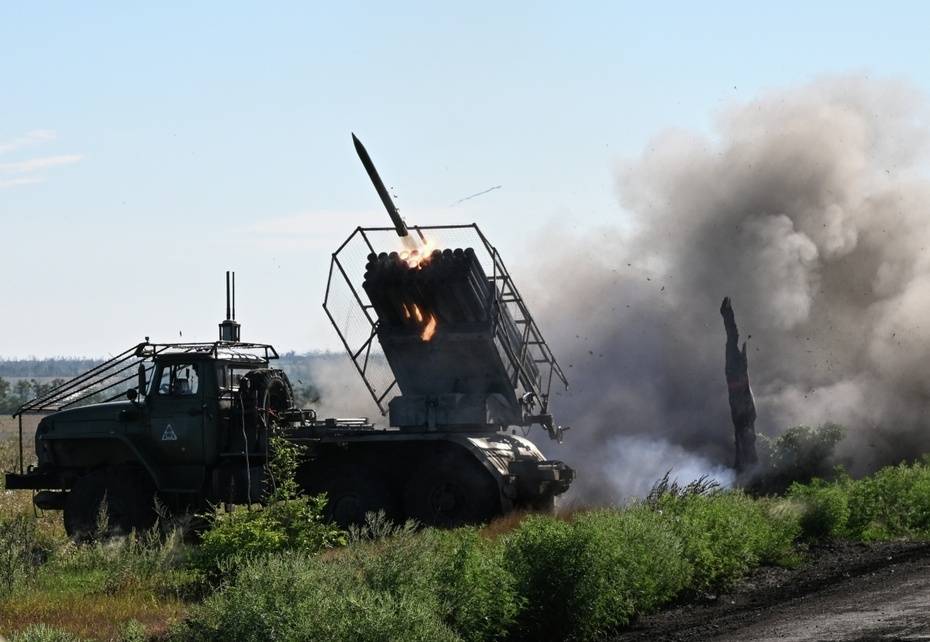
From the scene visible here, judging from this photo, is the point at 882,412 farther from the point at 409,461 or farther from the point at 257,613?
the point at 257,613

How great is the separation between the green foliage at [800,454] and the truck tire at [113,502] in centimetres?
1379

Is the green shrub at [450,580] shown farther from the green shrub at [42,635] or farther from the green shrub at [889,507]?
the green shrub at [889,507]

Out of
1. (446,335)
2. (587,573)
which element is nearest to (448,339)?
(446,335)

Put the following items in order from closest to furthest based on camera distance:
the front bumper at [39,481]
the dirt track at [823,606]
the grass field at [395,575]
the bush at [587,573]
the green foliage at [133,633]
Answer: the grass field at [395,575]
the green foliage at [133,633]
the dirt track at [823,606]
the bush at [587,573]
the front bumper at [39,481]

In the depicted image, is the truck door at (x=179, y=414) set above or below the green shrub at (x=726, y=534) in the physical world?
above

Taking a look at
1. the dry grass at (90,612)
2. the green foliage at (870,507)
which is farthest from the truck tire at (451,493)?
the dry grass at (90,612)

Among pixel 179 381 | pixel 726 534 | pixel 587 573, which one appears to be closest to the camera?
pixel 587 573

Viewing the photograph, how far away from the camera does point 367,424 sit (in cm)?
2284

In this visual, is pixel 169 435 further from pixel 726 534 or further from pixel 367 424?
pixel 726 534

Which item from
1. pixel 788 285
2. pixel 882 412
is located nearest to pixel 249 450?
pixel 882 412

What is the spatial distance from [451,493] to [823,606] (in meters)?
6.67

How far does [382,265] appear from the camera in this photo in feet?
74.4

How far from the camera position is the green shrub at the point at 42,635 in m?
12.5

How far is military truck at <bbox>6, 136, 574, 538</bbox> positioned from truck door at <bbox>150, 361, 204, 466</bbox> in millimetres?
21
